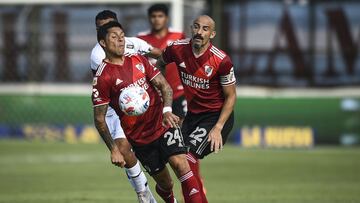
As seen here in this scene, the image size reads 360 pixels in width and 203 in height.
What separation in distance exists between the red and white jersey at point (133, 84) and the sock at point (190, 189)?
0.67m

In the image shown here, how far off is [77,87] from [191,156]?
14.2m

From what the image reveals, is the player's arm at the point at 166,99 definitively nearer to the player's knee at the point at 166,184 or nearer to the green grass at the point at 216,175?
the player's knee at the point at 166,184

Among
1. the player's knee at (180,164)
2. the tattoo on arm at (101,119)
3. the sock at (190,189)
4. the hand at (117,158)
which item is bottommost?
the sock at (190,189)

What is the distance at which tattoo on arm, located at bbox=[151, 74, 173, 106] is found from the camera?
36.8 ft

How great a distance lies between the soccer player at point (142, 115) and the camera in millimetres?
11141

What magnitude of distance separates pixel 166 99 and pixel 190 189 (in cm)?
109

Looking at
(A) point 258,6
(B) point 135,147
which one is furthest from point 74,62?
(B) point 135,147

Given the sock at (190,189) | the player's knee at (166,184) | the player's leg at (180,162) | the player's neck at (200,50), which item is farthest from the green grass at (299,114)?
the sock at (190,189)

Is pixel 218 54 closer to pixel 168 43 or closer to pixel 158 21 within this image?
Result: pixel 168 43

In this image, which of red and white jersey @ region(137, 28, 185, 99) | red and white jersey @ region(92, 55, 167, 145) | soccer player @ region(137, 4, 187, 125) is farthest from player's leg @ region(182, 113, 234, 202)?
soccer player @ region(137, 4, 187, 125)

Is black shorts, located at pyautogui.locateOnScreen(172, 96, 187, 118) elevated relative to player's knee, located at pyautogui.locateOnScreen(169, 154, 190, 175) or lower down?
lower down

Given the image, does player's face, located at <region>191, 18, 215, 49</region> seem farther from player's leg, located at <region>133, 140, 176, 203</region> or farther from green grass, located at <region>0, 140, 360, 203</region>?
green grass, located at <region>0, 140, 360, 203</region>

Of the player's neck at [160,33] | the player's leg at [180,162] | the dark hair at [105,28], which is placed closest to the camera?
the dark hair at [105,28]

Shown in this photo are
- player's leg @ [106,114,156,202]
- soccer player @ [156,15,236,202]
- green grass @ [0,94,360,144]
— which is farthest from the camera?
green grass @ [0,94,360,144]
